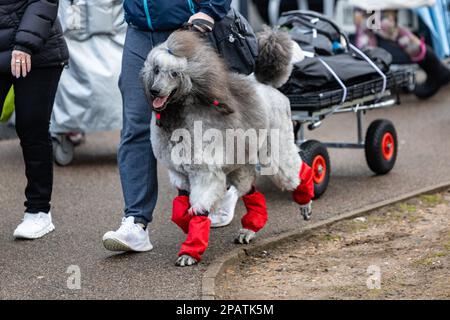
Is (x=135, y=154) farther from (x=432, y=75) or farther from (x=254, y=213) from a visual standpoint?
(x=432, y=75)

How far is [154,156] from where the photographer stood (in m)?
5.82

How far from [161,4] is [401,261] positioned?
2.00m

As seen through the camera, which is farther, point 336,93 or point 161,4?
point 336,93

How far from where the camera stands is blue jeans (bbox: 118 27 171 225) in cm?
572

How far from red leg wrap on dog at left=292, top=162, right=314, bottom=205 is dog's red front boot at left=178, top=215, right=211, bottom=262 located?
0.92 metres

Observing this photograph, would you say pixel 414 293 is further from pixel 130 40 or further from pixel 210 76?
pixel 130 40

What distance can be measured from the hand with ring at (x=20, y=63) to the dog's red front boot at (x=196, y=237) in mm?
1354

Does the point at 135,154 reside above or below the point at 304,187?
above

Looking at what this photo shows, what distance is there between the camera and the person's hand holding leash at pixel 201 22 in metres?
5.43

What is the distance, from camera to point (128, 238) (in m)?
5.75

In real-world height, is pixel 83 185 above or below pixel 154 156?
below

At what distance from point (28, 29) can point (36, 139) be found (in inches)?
29.6

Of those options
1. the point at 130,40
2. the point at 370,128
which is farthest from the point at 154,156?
the point at 370,128

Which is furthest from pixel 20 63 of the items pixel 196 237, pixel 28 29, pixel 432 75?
pixel 432 75
